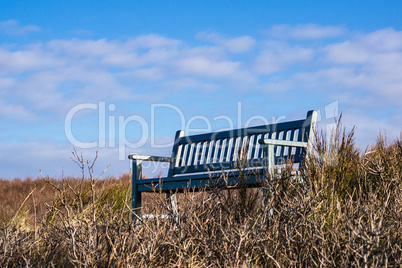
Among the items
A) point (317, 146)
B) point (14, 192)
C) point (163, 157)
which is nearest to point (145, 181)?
point (163, 157)

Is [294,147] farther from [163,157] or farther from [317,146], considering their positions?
[163,157]

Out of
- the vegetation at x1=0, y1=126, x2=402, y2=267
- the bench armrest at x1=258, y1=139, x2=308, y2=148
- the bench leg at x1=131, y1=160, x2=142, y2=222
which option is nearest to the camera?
the vegetation at x1=0, y1=126, x2=402, y2=267

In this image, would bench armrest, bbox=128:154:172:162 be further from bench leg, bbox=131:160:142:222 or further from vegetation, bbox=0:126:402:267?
vegetation, bbox=0:126:402:267

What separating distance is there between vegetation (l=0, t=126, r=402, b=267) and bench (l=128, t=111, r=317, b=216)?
2.30 feet

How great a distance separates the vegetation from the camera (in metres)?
2.17

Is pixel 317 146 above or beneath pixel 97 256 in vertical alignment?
above

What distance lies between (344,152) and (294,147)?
3.53 feet

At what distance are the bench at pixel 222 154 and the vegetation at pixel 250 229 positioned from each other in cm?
70

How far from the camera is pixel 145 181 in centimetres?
566

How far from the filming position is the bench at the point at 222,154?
4.52m

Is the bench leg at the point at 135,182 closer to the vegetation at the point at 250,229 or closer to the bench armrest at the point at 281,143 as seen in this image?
the bench armrest at the point at 281,143

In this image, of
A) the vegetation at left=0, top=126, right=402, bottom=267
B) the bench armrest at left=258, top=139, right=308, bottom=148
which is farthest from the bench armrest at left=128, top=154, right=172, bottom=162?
the vegetation at left=0, top=126, right=402, bottom=267

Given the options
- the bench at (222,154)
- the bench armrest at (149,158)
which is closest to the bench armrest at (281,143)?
the bench at (222,154)

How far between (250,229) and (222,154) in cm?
344
